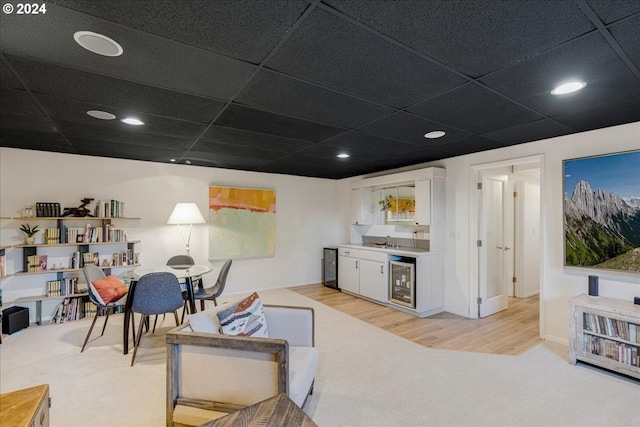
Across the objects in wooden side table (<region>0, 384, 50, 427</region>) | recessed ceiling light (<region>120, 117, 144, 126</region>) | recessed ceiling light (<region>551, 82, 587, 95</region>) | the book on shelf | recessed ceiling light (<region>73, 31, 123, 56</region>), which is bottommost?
wooden side table (<region>0, 384, 50, 427</region>)

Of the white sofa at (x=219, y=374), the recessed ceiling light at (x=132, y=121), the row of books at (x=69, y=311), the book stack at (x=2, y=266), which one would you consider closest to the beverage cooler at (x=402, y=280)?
the white sofa at (x=219, y=374)

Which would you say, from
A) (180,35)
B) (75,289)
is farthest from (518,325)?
(75,289)

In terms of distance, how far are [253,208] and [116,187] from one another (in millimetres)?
2159

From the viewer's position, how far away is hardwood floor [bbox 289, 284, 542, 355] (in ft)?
10.9

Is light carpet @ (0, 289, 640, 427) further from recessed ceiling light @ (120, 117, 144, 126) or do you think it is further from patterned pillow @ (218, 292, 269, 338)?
recessed ceiling light @ (120, 117, 144, 126)

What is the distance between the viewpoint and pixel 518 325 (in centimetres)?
393

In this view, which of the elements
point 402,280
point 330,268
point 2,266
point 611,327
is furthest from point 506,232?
point 2,266

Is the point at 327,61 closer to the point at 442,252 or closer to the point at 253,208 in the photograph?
the point at 442,252

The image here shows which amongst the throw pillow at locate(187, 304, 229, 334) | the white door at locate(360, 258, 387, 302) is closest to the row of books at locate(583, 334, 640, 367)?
the white door at locate(360, 258, 387, 302)

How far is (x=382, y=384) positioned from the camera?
8.26 ft

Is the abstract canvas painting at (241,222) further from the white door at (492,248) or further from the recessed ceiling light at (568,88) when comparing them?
the recessed ceiling light at (568,88)

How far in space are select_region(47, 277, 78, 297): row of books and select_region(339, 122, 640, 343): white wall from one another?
5260 millimetres

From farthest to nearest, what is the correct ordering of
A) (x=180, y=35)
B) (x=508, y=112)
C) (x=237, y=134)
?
(x=237, y=134) → (x=508, y=112) → (x=180, y=35)

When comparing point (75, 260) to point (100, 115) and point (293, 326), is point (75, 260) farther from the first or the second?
point (293, 326)
